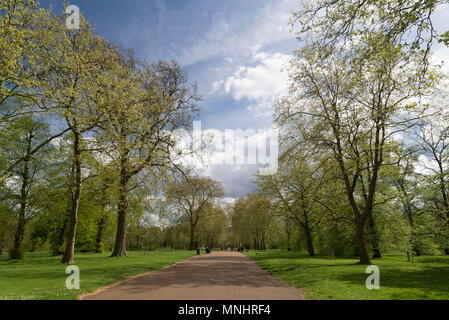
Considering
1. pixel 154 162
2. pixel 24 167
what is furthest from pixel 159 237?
pixel 154 162

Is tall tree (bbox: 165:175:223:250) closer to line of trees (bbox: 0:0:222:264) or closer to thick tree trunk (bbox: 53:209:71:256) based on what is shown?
thick tree trunk (bbox: 53:209:71:256)

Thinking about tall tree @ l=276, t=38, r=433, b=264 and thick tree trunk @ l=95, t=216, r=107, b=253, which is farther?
thick tree trunk @ l=95, t=216, r=107, b=253

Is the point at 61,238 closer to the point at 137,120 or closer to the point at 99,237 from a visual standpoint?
the point at 99,237

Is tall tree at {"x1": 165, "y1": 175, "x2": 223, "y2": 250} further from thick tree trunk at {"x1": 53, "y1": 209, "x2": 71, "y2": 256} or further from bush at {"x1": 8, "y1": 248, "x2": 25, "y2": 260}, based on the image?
bush at {"x1": 8, "y1": 248, "x2": 25, "y2": 260}

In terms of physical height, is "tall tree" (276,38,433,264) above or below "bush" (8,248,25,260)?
above

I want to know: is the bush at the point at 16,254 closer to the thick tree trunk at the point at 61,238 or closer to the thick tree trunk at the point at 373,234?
the thick tree trunk at the point at 61,238

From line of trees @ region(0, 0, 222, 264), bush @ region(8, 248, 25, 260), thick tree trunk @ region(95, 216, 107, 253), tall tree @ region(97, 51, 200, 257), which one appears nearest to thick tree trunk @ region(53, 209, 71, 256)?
line of trees @ region(0, 0, 222, 264)

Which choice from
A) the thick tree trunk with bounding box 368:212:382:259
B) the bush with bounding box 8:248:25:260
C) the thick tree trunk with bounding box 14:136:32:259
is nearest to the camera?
the thick tree trunk with bounding box 368:212:382:259

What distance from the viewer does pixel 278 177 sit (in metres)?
29.4

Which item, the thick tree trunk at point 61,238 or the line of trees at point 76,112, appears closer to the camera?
the line of trees at point 76,112

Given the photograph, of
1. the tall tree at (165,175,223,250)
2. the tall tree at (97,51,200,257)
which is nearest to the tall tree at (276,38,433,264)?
the tall tree at (97,51,200,257)

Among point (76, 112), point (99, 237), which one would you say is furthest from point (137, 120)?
point (99, 237)

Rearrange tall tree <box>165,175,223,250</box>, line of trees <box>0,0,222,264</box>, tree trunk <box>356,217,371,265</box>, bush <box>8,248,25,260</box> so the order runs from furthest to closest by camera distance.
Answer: tall tree <box>165,175,223,250</box> → bush <box>8,248,25,260</box> → tree trunk <box>356,217,371,265</box> → line of trees <box>0,0,222,264</box>

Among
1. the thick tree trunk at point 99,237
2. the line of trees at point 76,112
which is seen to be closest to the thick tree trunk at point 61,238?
the line of trees at point 76,112
